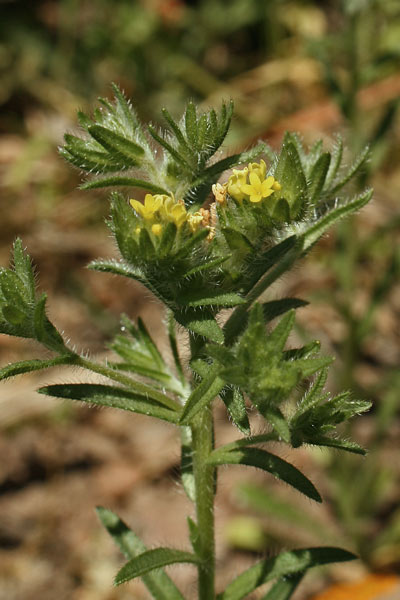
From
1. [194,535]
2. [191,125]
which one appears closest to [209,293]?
[191,125]

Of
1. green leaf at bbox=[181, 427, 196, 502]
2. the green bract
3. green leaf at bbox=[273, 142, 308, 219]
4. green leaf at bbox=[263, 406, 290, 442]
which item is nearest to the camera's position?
green leaf at bbox=[263, 406, 290, 442]

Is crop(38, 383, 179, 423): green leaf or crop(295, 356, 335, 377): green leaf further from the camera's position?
crop(38, 383, 179, 423): green leaf

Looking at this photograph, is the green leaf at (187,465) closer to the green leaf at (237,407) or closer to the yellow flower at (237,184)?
the green leaf at (237,407)

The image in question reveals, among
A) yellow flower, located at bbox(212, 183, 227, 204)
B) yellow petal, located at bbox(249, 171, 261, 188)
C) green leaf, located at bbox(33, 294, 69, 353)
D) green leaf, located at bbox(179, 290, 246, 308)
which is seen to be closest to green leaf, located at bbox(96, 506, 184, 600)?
green leaf, located at bbox(33, 294, 69, 353)

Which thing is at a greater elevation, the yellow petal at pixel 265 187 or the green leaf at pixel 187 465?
the yellow petal at pixel 265 187

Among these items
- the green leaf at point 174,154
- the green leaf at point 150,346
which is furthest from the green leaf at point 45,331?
the green leaf at point 174,154

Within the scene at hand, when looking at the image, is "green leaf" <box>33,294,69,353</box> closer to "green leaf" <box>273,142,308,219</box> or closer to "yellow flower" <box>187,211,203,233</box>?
"yellow flower" <box>187,211,203,233</box>

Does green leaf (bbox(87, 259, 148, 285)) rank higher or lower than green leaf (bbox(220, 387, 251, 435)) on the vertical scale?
higher

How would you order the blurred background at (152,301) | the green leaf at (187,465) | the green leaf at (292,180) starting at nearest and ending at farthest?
1. the green leaf at (292,180)
2. the green leaf at (187,465)
3. the blurred background at (152,301)

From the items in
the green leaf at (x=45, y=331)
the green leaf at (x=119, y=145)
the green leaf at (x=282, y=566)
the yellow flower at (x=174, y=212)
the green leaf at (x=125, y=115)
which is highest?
the green leaf at (x=125, y=115)
